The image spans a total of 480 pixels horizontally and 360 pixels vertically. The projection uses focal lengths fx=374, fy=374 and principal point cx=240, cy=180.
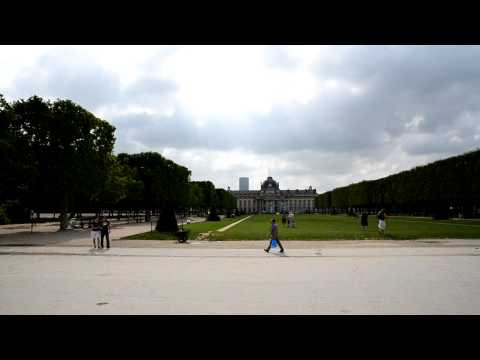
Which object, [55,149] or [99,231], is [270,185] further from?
[99,231]

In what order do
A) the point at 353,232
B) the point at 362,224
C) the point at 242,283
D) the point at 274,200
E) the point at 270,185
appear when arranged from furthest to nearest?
the point at 270,185, the point at 274,200, the point at 362,224, the point at 353,232, the point at 242,283

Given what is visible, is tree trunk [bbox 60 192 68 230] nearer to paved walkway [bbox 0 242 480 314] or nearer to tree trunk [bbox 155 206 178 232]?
tree trunk [bbox 155 206 178 232]

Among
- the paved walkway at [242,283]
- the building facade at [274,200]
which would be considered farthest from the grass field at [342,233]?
the building facade at [274,200]

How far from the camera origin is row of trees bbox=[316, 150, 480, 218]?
46.0 meters

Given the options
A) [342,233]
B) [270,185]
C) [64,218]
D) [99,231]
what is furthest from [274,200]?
[99,231]

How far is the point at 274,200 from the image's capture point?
185250 mm

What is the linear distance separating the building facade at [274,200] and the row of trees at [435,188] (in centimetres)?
9797

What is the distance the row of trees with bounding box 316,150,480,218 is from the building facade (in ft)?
321

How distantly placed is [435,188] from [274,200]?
437 ft

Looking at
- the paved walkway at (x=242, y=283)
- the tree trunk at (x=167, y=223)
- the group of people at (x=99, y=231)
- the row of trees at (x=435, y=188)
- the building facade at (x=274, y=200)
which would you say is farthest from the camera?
the building facade at (x=274, y=200)

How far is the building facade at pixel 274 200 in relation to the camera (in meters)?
184

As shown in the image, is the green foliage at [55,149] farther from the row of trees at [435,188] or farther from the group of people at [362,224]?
the row of trees at [435,188]
